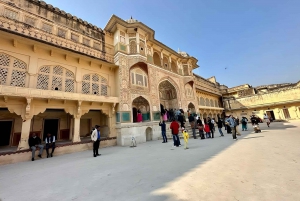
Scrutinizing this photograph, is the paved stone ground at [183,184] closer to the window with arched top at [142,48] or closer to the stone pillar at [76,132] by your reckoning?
the stone pillar at [76,132]

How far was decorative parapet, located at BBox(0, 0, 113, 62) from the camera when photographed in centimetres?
827

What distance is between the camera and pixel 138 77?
1266 centimetres

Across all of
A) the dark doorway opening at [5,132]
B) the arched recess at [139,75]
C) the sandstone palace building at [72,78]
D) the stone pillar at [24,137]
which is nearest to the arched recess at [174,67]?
the sandstone palace building at [72,78]

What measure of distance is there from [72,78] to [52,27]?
13.8ft

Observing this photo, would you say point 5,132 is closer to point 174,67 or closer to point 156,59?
point 156,59

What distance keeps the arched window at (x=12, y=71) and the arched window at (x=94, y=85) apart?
335 cm

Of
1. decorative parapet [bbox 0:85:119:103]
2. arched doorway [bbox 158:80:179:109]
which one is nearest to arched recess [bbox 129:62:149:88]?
decorative parapet [bbox 0:85:119:103]

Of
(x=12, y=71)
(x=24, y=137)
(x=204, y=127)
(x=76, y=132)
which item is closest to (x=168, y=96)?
(x=204, y=127)

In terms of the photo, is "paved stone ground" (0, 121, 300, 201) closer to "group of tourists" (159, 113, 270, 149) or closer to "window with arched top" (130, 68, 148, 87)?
"group of tourists" (159, 113, 270, 149)

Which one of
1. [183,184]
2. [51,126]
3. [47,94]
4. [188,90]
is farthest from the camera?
[188,90]

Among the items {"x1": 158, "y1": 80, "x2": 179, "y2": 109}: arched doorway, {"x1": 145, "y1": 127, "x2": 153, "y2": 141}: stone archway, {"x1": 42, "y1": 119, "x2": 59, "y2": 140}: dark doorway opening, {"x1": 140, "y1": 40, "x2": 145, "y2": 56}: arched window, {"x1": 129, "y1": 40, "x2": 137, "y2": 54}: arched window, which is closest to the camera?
{"x1": 42, "y1": 119, "x2": 59, "y2": 140}: dark doorway opening

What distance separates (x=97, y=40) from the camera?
11.9 metres

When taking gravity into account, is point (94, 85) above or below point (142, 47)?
below

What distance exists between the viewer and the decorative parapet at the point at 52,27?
8266 millimetres
